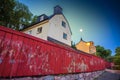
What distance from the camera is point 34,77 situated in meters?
4.09

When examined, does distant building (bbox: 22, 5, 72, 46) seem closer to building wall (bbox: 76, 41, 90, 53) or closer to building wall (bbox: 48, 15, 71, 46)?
building wall (bbox: 48, 15, 71, 46)

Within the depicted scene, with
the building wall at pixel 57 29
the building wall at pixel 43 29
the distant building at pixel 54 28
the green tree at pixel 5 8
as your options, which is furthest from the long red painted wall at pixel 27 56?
the green tree at pixel 5 8

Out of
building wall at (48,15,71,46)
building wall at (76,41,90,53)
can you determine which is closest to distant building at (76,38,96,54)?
building wall at (76,41,90,53)

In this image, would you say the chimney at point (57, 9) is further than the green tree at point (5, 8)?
Yes

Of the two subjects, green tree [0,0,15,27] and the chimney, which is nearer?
green tree [0,0,15,27]

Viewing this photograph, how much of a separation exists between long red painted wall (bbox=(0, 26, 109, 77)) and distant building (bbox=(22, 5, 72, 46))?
47.5ft

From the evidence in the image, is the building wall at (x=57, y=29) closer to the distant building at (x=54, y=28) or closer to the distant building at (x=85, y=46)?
the distant building at (x=54, y=28)

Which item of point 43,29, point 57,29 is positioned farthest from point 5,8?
point 57,29

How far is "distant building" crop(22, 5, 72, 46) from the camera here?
20.6 meters

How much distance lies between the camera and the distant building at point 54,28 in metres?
20.6

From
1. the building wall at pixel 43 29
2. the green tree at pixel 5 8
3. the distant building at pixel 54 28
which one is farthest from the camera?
the distant building at pixel 54 28

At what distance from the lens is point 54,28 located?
71.9ft

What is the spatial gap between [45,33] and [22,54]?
16.7m

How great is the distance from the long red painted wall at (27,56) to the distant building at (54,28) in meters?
14.5
